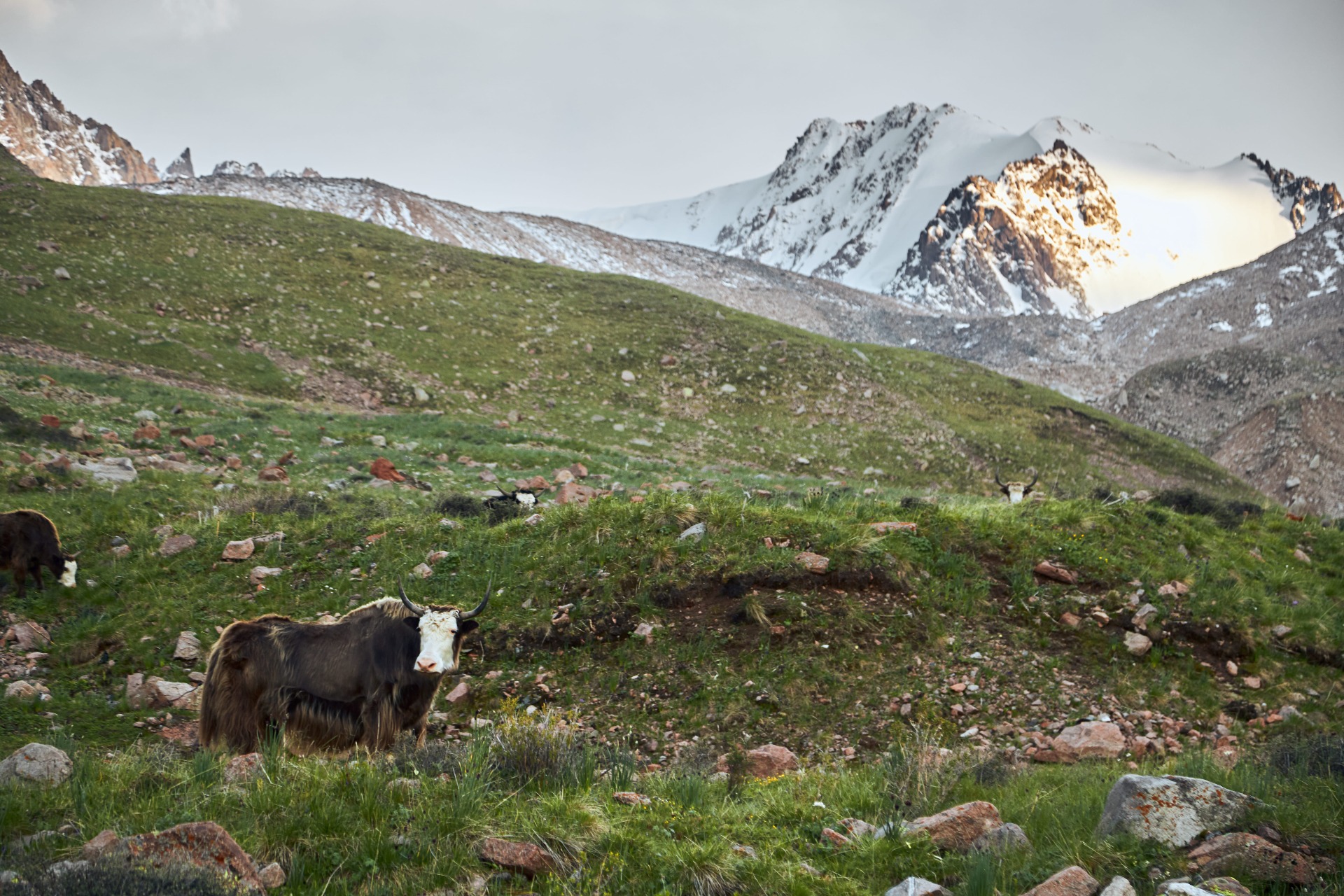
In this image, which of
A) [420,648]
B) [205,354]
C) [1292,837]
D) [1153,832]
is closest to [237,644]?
[420,648]

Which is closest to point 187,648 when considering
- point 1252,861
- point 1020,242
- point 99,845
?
point 99,845

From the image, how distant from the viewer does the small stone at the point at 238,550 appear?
941 centimetres

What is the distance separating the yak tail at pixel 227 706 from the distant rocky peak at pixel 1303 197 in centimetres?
19587

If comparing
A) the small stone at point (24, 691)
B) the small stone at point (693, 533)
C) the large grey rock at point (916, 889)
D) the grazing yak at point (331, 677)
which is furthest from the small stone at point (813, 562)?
the small stone at point (24, 691)

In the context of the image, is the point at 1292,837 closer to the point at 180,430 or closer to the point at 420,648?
the point at 420,648

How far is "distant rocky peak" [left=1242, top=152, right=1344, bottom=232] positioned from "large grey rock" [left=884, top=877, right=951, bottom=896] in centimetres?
19444

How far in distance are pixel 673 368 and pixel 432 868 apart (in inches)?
1033

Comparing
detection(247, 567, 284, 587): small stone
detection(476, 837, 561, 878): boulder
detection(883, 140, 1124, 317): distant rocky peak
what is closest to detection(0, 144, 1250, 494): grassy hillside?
detection(247, 567, 284, 587): small stone

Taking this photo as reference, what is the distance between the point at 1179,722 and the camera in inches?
266

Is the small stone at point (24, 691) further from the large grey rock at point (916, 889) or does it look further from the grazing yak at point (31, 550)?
the large grey rock at point (916, 889)

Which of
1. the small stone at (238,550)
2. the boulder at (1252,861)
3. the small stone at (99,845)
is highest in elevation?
the boulder at (1252,861)

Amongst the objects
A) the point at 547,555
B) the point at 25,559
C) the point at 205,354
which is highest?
the point at 205,354

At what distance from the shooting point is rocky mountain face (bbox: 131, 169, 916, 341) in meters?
57.2

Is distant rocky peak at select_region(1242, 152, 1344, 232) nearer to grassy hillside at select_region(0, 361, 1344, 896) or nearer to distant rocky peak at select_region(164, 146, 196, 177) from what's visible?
grassy hillside at select_region(0, 361, 1344, 896)
